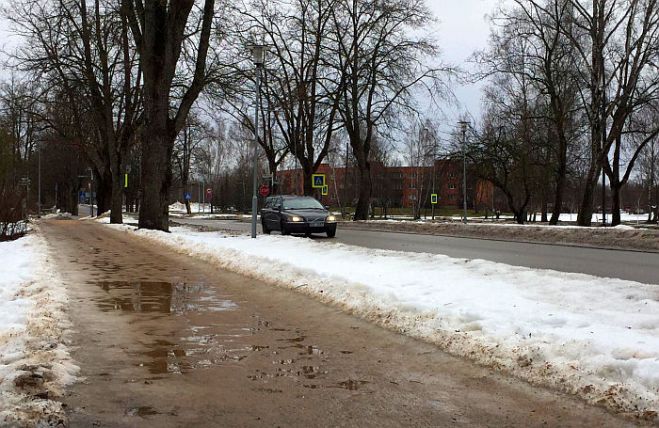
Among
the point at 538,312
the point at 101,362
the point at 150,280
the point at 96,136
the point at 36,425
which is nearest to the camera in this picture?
the point at 36,425

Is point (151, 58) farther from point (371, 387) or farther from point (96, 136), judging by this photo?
point (96, 136)

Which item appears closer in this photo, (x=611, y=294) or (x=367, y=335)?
(x=367, y=335)

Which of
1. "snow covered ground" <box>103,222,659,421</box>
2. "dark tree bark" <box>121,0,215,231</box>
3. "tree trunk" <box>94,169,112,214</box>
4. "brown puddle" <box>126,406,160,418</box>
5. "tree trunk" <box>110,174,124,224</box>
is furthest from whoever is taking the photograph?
"tree trunk" <box>94,169,112,214</box>

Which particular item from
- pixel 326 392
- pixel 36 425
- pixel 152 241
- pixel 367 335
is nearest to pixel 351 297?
pixel 367 335

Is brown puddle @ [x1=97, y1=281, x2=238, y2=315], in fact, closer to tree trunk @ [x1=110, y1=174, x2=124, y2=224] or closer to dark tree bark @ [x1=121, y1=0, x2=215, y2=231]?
dark tree bark @ [x1=121, y1=0, x2=215, y2=231]

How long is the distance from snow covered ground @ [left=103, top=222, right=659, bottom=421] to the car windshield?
11.6 m

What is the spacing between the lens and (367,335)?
6.73 m

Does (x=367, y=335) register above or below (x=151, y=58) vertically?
below

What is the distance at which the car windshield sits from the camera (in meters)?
24.0

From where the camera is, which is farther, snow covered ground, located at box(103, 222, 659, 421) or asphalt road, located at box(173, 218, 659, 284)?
asphalt road, located at box(173, 218, 659, 284)

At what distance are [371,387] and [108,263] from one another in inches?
394

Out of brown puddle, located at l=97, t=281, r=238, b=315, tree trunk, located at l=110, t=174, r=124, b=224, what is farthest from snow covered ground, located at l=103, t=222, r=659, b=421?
tree trunk, located at l=110, t=174, r=124, b=224

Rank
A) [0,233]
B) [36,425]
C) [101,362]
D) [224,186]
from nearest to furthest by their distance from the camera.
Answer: [36,425] < [101,362] < [0,233] < [224,186]

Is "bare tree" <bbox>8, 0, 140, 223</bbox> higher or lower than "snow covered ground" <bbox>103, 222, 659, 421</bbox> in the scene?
higher
